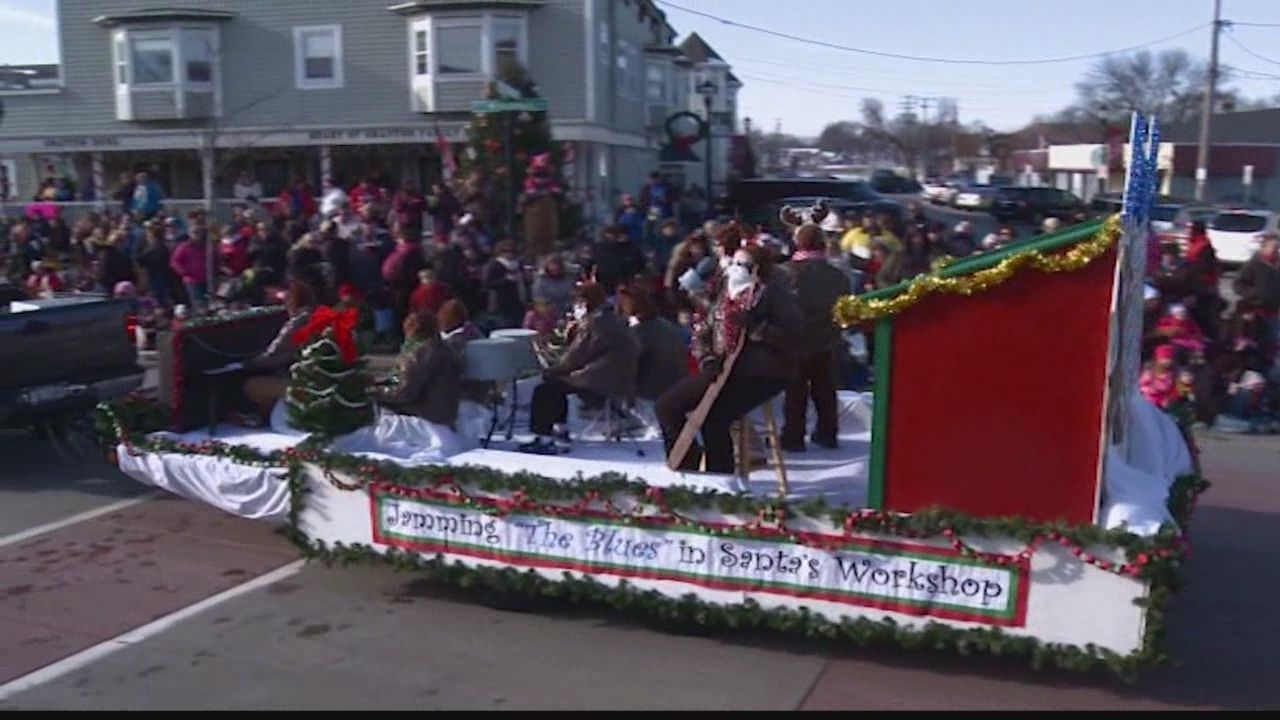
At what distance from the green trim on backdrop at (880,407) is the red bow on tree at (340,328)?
349cm

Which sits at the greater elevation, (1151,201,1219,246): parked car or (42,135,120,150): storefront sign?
(42,135,120,150): storefront sign

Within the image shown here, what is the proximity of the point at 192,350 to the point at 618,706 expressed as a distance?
476 centimetres

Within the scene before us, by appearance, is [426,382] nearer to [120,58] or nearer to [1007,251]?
[1007,251]

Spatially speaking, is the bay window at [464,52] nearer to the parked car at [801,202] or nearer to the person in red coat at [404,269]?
the parked car at [801,202]

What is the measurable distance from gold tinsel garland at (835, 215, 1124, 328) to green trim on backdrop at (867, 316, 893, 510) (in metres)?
0.09

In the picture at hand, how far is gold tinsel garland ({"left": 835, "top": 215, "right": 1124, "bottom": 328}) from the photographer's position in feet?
19.7

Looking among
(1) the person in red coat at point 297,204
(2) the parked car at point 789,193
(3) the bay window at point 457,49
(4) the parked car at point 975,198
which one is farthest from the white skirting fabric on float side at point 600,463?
(4) the parked car at point 975,198

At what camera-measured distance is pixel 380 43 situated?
3142 cm

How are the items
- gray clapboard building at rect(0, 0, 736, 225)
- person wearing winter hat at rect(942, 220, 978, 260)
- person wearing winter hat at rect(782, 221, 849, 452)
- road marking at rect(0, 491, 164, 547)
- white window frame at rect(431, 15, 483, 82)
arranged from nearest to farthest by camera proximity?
person wearing winter hat at rect(782, 221, 849, 452), road marking at rect(0, 491, 164, 547), person wearing winter hat at rect(942, 220, 978, 260), white window frame at rect(431, 15, 483, 82), gray clapboard building at rect(0, 0, 736, 225)

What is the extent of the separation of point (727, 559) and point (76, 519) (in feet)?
17.7

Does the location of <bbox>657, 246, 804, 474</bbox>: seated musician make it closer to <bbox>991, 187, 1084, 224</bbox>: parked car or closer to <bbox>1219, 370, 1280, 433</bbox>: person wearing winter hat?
<bbox>1219, 370, 1280, 433</bbox>: person wearing winter hat

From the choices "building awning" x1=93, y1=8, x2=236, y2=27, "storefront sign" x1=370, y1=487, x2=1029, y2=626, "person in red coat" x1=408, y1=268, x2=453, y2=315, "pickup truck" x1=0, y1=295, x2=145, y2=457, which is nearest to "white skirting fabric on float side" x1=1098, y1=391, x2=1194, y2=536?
"storefront sign" x1=370, y1=487, x2=1029, y2=626

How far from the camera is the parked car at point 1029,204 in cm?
4087

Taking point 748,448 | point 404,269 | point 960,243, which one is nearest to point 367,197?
point 404,269
